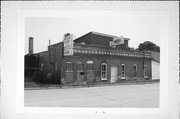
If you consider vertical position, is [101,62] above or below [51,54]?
below

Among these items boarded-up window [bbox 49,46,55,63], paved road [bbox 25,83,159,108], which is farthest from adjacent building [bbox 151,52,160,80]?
boarded-up window [bbox 49,46,55,63]

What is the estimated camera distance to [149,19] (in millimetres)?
3379

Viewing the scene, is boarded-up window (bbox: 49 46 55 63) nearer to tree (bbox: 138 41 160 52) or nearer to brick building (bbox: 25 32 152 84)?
brick building (bbox: 25 32 152 84)

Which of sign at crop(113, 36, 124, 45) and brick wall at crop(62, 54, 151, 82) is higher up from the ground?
sign at crop(113, 36, 124, 45)

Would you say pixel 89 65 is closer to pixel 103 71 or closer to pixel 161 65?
pixel 103 71

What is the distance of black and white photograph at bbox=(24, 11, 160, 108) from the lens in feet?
11.1

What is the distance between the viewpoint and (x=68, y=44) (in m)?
3.46

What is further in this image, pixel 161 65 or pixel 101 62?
pixel 101 62

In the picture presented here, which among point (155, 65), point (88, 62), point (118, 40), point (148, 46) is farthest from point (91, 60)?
point (155, 65)

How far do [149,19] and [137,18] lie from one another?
0.22 metres

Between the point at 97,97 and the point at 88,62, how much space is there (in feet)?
2.22

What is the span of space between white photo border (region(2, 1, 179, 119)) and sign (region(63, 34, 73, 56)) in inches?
15.6

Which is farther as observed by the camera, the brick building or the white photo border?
the brick building

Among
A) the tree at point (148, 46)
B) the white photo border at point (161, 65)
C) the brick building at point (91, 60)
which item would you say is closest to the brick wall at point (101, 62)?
the brick building at point (91, 60)
